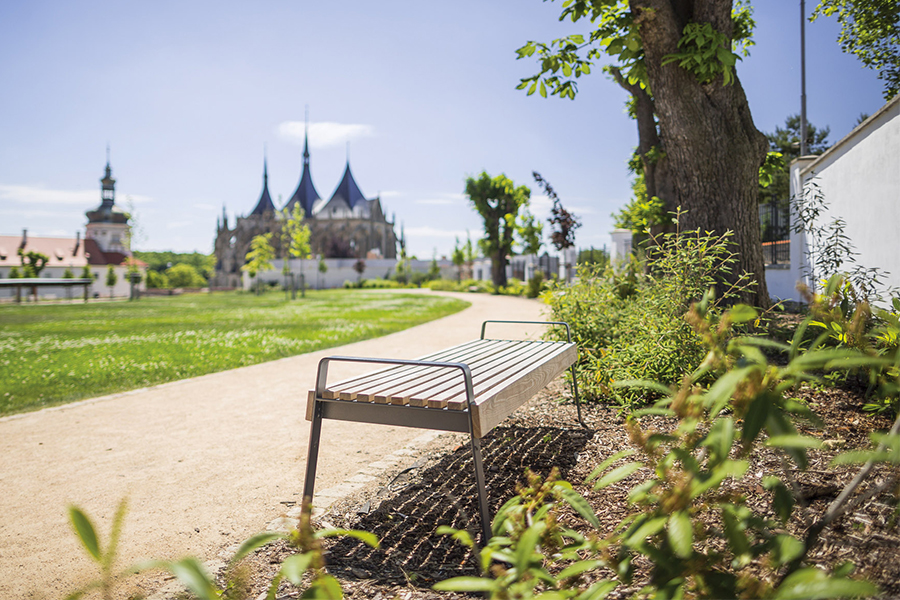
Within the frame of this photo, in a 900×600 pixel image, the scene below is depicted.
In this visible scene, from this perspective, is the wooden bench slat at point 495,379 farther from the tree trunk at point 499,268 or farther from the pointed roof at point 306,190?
the pointed roof at point 306,190

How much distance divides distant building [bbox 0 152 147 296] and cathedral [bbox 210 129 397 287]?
1468cm

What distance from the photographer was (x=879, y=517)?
208 centimetres

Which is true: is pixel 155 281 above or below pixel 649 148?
below

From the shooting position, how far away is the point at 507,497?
3213 mm

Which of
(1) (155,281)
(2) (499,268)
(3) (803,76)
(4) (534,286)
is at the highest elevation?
(3) (803,76)

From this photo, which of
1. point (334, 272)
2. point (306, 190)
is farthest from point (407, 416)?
point (306, 190)

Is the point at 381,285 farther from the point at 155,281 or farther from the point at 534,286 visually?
the point at 155,281

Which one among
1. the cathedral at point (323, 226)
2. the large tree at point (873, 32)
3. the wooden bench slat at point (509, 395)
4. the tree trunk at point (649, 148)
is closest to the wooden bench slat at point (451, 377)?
the wooden bench slat at point (509, 395)

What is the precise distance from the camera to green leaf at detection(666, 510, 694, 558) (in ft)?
3.47

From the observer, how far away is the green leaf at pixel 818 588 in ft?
2.93

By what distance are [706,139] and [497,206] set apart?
2874 centimetres

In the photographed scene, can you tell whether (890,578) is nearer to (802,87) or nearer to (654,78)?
(654,78)

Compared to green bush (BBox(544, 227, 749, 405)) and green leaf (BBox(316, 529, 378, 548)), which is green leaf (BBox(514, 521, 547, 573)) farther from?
green bush (BBox(544, 227, 749, 405))

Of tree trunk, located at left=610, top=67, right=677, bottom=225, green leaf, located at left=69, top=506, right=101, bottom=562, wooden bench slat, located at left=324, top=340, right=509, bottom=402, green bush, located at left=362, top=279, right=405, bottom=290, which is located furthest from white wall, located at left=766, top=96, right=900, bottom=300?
green bush, located at left=362, top=279, right=405, bottom=290
